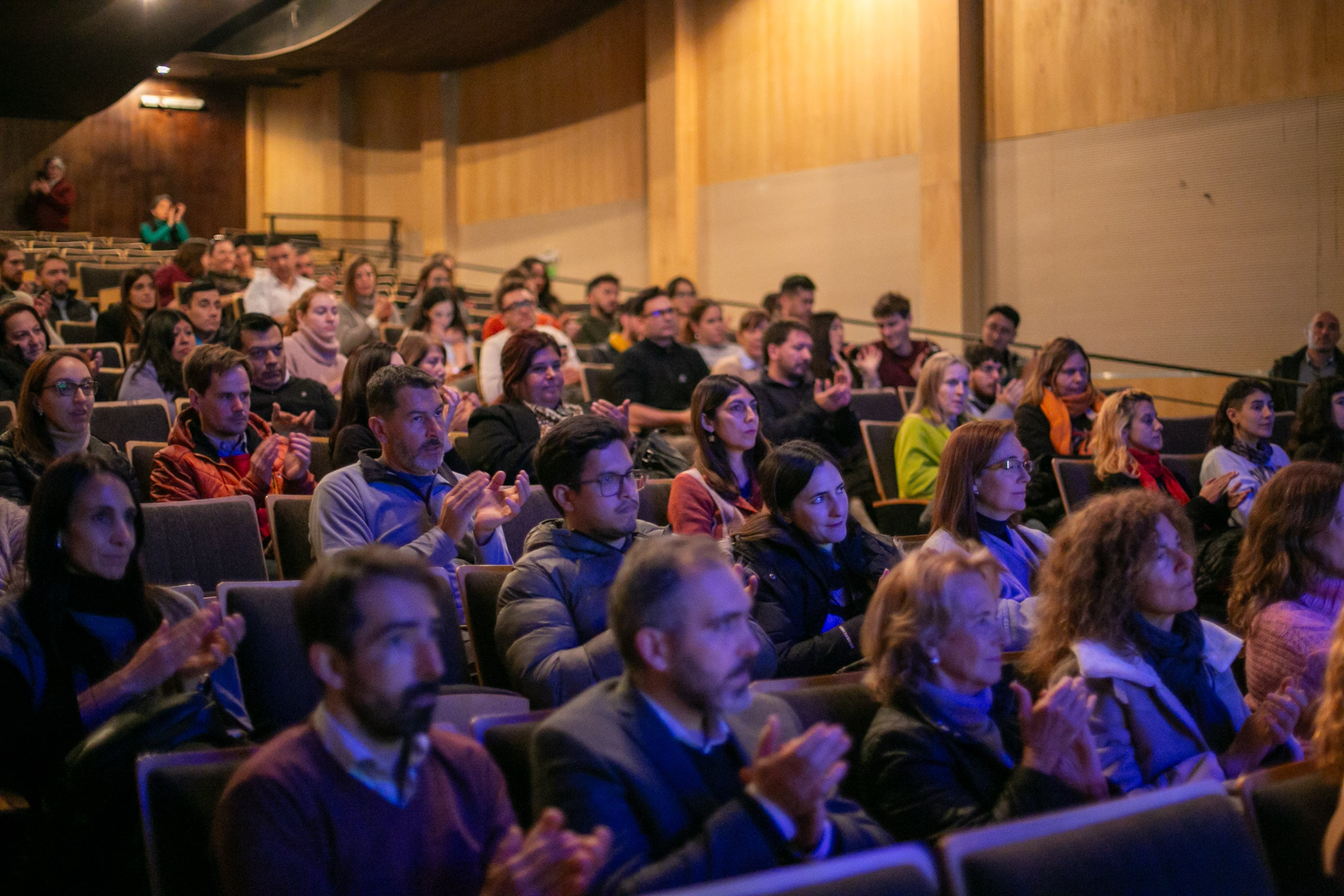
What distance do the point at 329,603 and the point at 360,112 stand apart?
13.4 meters

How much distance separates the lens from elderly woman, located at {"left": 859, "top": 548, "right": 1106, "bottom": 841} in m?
1.46

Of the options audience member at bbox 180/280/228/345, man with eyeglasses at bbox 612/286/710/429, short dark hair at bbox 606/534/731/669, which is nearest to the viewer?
short dark hair at bbox 606/534/731/669

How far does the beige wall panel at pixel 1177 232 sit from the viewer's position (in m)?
5.93

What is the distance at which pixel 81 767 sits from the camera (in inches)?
62.2

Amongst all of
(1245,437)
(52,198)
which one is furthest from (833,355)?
(52,198)

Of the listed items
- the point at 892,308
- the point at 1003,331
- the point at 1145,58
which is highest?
the point at 1145,58

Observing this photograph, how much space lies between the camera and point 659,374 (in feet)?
15.2

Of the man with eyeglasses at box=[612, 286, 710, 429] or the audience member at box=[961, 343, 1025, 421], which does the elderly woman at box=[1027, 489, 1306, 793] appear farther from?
the man with eyeglasses at box=[612, 286, 710, 429]

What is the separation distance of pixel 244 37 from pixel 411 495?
11.4 metres

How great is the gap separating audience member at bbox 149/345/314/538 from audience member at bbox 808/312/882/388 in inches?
106

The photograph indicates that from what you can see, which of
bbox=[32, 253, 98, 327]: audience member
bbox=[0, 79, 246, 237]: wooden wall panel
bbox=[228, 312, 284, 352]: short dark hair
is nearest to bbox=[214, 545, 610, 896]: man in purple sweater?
bbox=[228, 312, 284, 352]: short dark hair

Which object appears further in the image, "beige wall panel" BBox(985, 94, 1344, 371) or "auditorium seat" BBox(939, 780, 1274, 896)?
"beige wall panel" BBox(985, 94, 1344, 371)

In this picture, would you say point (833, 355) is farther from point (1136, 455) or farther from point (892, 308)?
point (1136, 455)

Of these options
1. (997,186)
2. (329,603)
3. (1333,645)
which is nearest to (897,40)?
(997,186)
